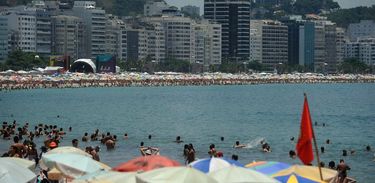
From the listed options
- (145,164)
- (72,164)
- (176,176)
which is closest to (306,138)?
(176,176)

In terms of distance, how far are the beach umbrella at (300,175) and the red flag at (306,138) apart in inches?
54.9

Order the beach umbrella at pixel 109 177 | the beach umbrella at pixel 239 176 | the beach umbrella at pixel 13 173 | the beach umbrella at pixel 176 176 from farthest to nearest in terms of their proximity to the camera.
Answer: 1. the beach umbrella at pixel 13 173
2. the beach umbrella at pixel 109 177
3. the beach umbrella at pixel 239 176
4. the beach umbrella at pixel 176 176

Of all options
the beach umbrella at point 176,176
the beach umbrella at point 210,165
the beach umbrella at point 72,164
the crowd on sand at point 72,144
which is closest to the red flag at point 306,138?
the beach umbrella at point 176,176

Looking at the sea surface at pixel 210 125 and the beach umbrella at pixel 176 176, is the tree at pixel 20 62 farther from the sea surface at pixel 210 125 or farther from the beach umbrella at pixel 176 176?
the beach umbrella at pixel 176 176

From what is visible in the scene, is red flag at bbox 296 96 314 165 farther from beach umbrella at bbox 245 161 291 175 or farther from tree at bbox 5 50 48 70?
tree at bbox 5 50 48 70

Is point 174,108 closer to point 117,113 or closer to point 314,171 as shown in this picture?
point 117,113

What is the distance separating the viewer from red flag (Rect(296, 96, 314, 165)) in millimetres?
22188

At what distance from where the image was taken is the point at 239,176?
71.7 feet

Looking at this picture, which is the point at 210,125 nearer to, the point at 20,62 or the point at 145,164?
the point at 145,164

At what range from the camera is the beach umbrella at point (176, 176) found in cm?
2111

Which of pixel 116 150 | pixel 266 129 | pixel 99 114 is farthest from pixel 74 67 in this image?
pixel 116 150

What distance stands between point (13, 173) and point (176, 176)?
14.2 feet

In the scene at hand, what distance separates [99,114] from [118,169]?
6499cm

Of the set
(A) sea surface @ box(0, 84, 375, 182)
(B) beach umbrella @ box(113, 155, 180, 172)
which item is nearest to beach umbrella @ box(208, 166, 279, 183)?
(B) beach umbrella @ box(113, 155, 180, 172)
